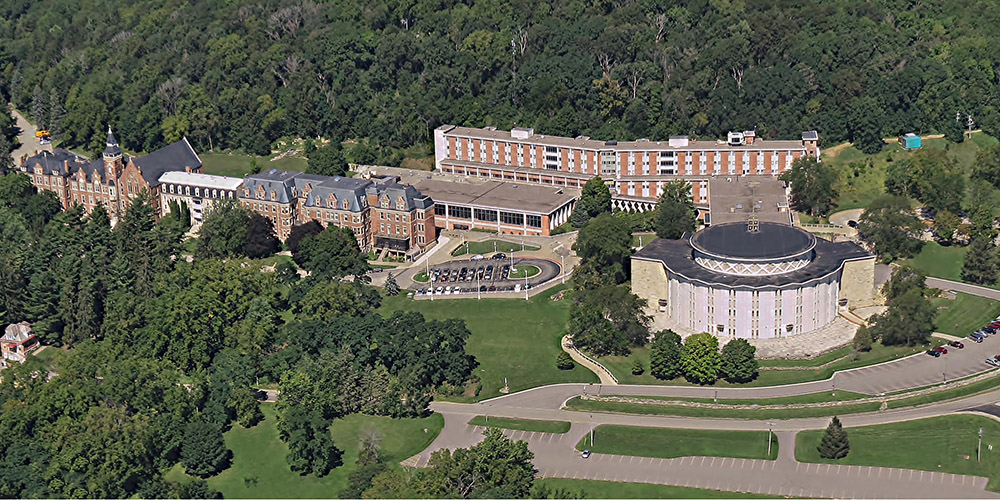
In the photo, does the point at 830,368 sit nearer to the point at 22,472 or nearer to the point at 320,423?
the point at 320,423

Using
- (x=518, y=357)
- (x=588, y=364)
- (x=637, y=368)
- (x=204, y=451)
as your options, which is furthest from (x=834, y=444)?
(x=204, y=451)

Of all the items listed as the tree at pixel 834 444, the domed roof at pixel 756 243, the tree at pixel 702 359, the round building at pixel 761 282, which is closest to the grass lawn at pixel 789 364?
the tree at pixel 702 359

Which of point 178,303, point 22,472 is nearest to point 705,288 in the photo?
point 178,303

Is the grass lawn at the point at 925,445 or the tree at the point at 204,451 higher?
the tree at the point at 204,451

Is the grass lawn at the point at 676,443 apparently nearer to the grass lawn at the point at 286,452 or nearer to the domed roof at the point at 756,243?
the grass lawn at the point at 286,452

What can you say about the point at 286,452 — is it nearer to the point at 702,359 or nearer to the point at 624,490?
the point at 624,490

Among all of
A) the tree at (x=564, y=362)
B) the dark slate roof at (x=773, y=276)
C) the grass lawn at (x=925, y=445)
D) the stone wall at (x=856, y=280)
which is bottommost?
the grass lawn at (x=925, y=445)
